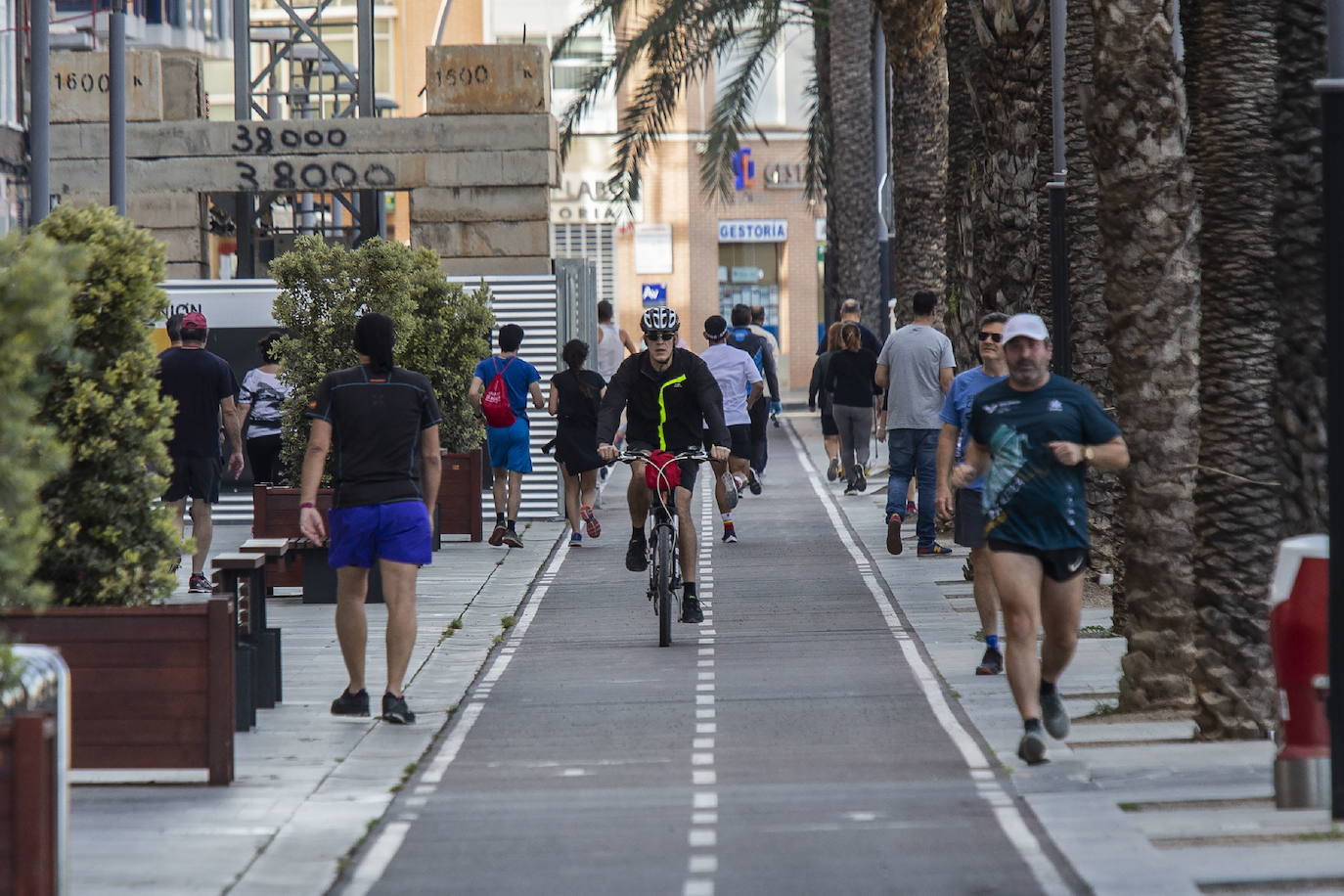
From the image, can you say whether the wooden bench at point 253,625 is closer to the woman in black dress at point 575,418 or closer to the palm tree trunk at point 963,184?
the palm tree trunk at point 963,184

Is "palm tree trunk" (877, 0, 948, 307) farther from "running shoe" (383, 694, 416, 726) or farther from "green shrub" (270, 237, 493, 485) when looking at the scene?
"running shoe" (383, 694, 416, 726)

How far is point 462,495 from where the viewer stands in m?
19.3

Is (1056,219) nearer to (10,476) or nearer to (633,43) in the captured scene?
(10,476)

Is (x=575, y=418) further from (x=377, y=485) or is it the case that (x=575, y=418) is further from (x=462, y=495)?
(x=377, y=485)

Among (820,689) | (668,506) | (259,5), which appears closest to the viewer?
(820,689)

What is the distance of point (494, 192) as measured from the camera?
22156 mm

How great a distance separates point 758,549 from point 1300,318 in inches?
372

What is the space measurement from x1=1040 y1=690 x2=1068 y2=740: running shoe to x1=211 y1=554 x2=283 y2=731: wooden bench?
3486 millimetres

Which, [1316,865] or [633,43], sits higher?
[633,43]

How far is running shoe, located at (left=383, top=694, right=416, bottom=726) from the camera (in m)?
10.1

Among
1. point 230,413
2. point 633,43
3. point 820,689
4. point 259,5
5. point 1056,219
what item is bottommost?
point 820,689

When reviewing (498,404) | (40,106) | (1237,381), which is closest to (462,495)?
(498,404)

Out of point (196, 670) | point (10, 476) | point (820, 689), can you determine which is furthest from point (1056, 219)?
point (10, 476)

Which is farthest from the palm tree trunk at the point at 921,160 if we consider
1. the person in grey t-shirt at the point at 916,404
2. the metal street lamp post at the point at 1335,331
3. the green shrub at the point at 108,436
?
the metal street lamp post at the point at 1335,331
